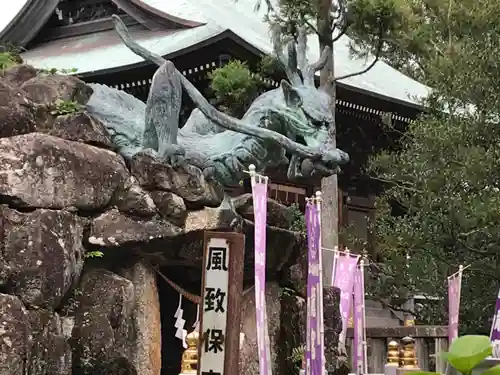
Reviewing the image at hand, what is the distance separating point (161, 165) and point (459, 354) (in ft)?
15.7

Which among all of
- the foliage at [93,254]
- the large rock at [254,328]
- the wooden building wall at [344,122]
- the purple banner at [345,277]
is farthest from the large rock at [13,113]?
the wooden building wall at [344,122]

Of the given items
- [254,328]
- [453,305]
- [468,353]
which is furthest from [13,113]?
[453,305]

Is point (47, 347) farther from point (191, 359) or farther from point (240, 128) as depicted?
point (240, 128)

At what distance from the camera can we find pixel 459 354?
49.8 inches

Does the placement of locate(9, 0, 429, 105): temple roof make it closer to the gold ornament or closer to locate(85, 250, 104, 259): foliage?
locate(85, 250, 104, 259): foliage

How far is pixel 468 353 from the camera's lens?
4.15 ft

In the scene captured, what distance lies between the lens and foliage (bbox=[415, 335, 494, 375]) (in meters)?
1.26

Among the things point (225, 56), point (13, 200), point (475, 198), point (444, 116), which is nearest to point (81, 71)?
point (225, 56)

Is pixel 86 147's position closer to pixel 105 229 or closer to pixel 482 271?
pixel 105 229

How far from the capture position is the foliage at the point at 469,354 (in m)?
1.26

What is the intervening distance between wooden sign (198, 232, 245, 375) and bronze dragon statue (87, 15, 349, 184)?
7.21 ft

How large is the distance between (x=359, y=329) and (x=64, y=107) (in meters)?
4.60

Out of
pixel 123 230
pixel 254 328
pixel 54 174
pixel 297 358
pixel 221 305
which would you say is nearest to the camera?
pixel 221 305

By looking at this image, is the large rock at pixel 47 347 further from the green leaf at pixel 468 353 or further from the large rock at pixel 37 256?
the green leaf at pixel 468 353
